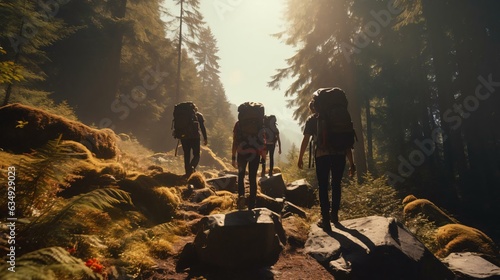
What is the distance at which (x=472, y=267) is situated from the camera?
4.33m

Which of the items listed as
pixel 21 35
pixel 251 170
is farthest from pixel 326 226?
pixel 21 35

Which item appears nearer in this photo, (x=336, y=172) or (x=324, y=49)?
(x=336, y=172)

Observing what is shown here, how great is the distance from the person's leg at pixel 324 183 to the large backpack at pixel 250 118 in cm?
144

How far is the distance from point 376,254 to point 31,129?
23.9 feet

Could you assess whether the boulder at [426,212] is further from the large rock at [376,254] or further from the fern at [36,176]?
the fern at [36,176]

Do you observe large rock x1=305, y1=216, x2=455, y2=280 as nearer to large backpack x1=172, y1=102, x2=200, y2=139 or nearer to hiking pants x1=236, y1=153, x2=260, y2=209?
hiking pants x1=236, y1=153, x2=260, y2=209

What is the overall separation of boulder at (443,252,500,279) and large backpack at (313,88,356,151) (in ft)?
8.74

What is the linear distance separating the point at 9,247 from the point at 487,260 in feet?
23.5

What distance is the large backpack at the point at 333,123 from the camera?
479 centimetres

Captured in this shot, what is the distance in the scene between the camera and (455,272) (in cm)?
423

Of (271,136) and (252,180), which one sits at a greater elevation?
(271,136)

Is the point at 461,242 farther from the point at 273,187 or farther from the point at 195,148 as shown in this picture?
the point at 195,148

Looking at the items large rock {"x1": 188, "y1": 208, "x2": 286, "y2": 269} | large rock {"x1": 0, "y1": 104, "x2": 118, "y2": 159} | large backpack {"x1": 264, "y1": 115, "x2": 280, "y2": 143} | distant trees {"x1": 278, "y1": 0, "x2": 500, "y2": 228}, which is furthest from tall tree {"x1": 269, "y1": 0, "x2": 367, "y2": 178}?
large rock {"x1": 0, "y1": 104, "x2": 118, "y2": 159}

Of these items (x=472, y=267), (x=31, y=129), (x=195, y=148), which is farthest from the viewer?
(x=195, y=148)
